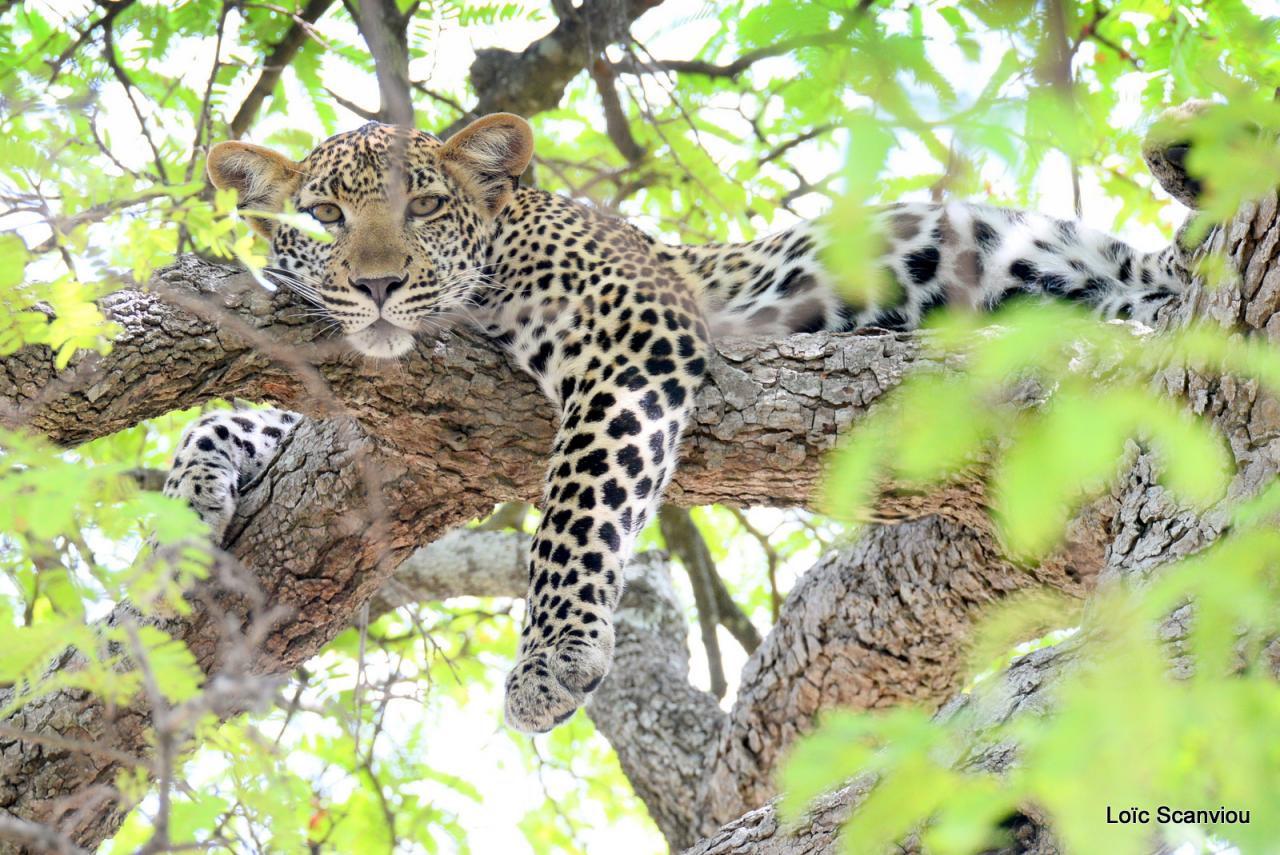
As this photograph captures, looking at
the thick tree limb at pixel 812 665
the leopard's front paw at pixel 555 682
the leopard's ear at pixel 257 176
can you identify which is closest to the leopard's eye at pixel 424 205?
the leopard's ear at pixel 257 176

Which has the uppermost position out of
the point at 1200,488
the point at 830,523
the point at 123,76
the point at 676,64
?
the point at 123,76

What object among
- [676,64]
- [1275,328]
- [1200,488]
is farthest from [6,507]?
[676,64]

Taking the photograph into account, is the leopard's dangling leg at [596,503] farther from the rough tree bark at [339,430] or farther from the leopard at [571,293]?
the rough tree bark at [339,430]

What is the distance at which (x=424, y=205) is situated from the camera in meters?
5.62

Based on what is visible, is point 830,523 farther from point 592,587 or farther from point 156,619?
point 156,619

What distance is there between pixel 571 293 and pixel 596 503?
1076 mm

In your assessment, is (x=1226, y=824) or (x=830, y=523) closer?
(x=1226, y=824)

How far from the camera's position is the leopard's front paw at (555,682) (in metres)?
4.43

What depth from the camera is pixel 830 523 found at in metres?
7.59

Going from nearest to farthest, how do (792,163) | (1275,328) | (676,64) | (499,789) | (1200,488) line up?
(1200,488) < (1275,328) < (676,64) < (499,789) < (792,163)

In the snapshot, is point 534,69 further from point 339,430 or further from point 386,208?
point 339,430

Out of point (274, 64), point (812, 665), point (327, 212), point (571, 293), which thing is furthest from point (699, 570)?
point (274, 64)

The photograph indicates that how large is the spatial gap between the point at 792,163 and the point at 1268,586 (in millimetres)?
6556

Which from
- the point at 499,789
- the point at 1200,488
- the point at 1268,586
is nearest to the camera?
the point at 1200,488
